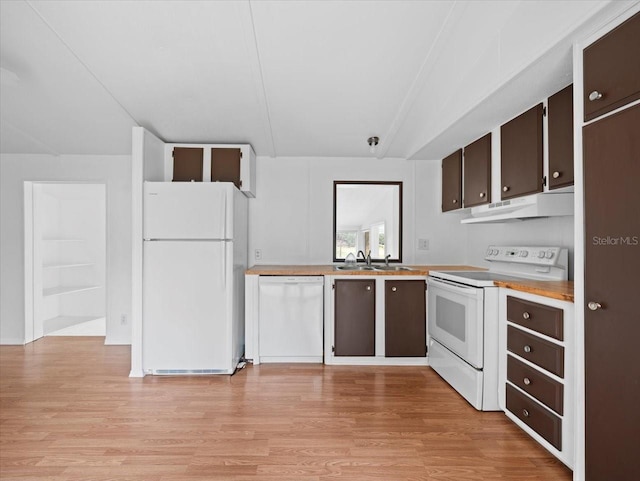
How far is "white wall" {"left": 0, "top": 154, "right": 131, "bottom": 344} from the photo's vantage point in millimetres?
3951

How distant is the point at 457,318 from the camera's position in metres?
2.71

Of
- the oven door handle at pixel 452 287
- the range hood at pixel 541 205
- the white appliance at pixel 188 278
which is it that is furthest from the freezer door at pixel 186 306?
the range hood at pixel 541 205

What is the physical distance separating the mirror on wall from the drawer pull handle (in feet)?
8.34

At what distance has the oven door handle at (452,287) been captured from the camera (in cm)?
251

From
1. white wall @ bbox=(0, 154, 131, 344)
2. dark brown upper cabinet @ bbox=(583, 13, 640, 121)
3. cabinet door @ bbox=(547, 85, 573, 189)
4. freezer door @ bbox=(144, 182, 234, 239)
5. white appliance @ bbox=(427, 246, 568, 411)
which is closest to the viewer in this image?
dark brown upper cabinet @ bbox=(583, 13, 640, 121)

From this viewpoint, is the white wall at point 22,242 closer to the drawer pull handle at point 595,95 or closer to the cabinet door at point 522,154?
the cabinet door at point 522,154

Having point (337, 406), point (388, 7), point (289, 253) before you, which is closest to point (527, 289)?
point (337, 406)

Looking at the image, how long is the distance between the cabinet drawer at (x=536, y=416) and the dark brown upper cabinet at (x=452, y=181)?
70.4 inches

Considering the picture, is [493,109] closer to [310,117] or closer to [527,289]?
→ [527,289]

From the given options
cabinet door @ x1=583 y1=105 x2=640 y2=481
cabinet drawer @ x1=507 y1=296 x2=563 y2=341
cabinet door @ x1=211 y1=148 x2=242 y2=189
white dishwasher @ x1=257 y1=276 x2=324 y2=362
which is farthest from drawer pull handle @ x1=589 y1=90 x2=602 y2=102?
cabinet door @ x1=211 y1=148 x2=242 y2=189

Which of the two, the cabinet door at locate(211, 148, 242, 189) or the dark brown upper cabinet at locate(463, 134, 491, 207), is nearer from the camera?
the dark brown upper cabinet at locate(463, 134, 491, 207)

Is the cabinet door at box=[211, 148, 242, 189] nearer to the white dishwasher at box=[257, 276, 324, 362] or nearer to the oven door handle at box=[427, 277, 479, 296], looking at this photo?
the white dishwasher at box=[257, 276, 324, 362]

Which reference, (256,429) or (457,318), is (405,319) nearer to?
(457,318)

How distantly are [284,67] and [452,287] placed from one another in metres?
2.11
